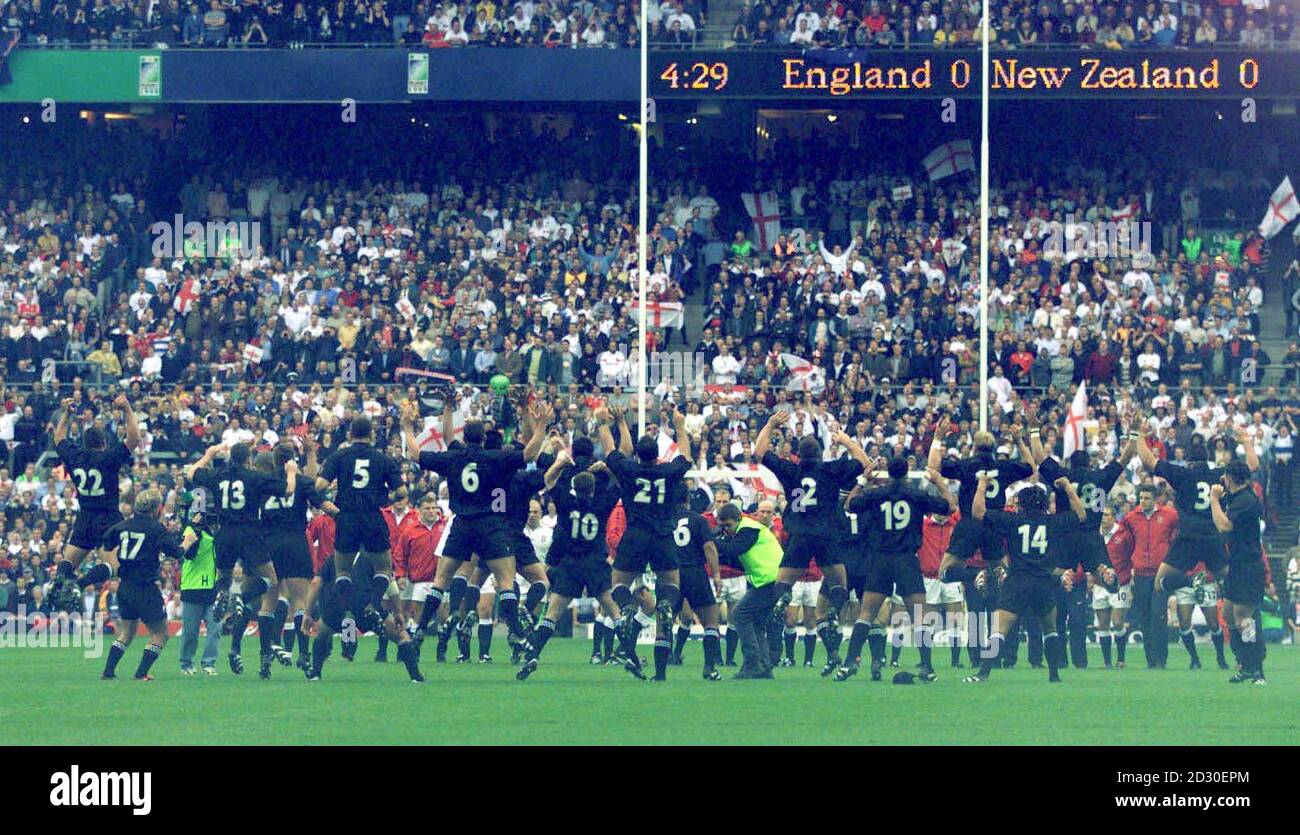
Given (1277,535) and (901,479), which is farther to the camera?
(1277,535)

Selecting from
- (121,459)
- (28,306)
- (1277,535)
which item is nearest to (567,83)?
(28,306)

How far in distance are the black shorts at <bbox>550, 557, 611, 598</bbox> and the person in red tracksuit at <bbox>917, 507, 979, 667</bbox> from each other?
3205 mm

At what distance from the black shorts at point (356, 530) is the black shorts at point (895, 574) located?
4.58 metres

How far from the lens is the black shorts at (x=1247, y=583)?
1984 centimetres

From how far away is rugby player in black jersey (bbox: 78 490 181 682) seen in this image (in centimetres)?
1905

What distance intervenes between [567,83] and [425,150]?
14.3 ft

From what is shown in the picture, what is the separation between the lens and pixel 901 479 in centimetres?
1948

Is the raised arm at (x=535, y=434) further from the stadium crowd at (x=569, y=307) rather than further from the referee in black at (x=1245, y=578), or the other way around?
the stadium crowd at (x=569, y=307)

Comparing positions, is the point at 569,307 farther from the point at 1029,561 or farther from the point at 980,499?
the point at 1029,561

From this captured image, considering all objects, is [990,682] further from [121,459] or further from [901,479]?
[121,459]

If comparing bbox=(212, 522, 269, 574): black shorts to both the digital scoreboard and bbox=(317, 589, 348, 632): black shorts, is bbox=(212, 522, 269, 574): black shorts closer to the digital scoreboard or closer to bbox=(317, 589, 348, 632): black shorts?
bbox=(317, 589, 348, 632): black shorts

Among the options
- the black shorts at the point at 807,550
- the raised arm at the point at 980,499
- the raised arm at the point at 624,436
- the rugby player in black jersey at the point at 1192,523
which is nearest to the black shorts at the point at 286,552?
the raised arm at the point at 624,436

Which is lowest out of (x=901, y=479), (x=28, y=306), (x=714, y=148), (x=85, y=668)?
(x=85, y=668)

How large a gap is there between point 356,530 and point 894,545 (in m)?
4.94
